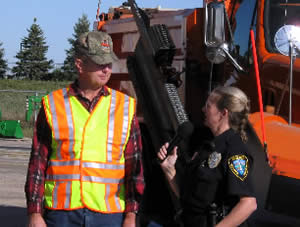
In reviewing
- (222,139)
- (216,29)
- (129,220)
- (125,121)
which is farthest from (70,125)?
(216,29)

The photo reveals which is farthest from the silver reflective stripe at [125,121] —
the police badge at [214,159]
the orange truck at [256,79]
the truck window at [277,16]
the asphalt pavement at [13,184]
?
the asphalt pavement at [13,184]

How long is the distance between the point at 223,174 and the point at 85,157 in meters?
0.73

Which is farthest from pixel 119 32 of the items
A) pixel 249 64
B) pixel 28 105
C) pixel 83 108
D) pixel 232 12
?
pixel 28 105

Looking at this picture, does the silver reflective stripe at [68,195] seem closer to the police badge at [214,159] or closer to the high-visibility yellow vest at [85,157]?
the high-visibility yellow vest at [85,157]

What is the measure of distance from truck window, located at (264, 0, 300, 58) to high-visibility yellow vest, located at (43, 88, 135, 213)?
1973 mm

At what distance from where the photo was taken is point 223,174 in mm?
3336

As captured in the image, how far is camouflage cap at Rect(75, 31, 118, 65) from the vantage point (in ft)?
10.9

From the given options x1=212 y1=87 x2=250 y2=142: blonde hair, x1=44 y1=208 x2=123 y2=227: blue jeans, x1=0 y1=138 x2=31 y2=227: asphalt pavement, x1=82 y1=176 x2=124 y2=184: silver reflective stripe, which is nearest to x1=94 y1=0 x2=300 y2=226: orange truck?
x1=212 y1=87 x2=250 y2=142: blonde hair

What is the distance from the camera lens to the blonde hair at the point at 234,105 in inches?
136

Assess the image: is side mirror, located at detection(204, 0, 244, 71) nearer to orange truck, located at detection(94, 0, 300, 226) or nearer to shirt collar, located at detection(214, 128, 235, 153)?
orange truck, located at detection(94, 0, 300, 226)

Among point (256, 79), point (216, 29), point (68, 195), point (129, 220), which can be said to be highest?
point (216, 29)

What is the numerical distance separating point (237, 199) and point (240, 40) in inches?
89.1

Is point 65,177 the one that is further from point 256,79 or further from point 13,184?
point 13,184

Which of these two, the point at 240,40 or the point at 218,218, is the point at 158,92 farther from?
the point at 218,218
